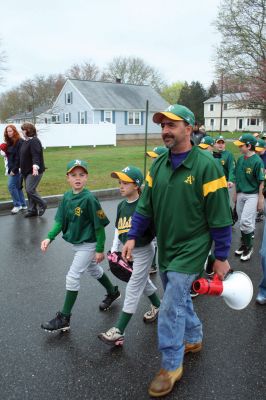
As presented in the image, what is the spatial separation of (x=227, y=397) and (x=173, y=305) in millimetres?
795

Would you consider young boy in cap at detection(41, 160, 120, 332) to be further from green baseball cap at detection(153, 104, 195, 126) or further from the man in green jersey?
green baseball cap at detection(153, 104, 195, 126)

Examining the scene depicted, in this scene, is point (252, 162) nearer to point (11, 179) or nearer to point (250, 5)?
point (11, 179)

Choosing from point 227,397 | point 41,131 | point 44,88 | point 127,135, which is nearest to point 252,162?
point 227,397

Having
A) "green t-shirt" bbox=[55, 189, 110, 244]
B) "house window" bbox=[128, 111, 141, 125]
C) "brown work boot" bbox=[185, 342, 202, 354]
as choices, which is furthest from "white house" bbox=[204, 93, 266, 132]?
"brown work boot" bbox=[185, 342, 202, 354]

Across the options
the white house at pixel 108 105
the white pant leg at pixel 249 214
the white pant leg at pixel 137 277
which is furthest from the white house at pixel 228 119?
the white pant leg at pixel 137 277

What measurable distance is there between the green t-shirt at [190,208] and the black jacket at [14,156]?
6471mm

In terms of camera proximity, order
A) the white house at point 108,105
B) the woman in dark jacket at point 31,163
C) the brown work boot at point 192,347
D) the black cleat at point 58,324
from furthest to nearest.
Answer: the white house at point 108,105, the woman in dark jacket at point 31,163, the black cleat at point 58,324, the brown work boot at point 192,347

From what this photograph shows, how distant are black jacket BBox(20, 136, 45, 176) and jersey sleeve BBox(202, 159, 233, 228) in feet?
20.1

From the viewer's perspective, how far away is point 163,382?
270 cm

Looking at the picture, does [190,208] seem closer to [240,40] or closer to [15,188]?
[15,188]

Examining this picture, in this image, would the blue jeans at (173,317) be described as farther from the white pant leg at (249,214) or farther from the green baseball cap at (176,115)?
the white pant leg at (249,214)

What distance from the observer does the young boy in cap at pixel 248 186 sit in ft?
18.3

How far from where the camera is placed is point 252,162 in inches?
220

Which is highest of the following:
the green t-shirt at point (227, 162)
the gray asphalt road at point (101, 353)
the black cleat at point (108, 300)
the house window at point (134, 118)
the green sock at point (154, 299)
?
the house window at point (134, 118)
